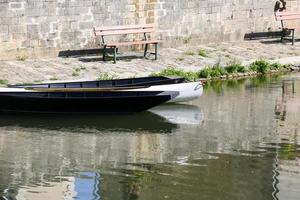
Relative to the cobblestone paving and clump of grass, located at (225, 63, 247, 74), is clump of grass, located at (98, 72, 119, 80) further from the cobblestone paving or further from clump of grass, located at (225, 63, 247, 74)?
clump of grass, located at (225, 63, 247, 74)

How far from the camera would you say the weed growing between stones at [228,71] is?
20.0 meters

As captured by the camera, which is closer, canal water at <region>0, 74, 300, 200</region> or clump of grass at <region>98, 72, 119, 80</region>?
canal water at <region>0, 74, 300, 200</region>

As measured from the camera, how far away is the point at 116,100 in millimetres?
16828

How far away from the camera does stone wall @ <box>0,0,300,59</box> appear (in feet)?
66.9

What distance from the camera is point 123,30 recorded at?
A: 21953 millimetres

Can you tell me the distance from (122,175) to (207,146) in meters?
2.41

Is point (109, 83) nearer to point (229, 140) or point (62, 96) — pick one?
point (62, 96)

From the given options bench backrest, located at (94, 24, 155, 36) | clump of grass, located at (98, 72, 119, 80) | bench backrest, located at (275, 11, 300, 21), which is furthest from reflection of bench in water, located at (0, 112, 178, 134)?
bench backrest, located at (275, 11, 300, 21)

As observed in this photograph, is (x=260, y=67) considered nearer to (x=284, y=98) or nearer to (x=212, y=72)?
(x=212, y=72)

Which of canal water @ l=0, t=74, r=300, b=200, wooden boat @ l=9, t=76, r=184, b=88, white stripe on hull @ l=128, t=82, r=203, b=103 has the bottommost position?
canal water @ l=0, t=74, r=300, b=200

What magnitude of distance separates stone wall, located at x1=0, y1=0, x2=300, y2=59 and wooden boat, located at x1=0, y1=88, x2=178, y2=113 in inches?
152

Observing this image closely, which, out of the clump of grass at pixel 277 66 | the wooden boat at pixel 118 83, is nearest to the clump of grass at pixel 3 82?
the wooden boat at pixel 118 83

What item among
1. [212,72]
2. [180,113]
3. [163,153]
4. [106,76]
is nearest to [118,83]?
[180,113]

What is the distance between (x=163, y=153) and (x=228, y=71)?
23.5 feet
